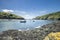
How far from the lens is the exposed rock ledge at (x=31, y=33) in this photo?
2488 mm

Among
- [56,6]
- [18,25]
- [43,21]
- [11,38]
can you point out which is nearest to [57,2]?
[56,6]

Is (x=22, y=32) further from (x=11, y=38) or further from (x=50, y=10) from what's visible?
(x=50, y=10)

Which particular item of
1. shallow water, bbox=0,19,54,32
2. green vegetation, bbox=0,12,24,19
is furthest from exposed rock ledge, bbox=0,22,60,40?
green vegetation, bbox=0,12,24,19

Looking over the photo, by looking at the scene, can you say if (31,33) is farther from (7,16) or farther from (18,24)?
(7,16)

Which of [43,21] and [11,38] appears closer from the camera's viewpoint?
[11,38]

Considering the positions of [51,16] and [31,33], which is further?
[51,16]

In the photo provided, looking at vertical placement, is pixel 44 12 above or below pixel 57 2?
below

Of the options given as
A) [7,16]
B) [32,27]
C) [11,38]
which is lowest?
[11,38]

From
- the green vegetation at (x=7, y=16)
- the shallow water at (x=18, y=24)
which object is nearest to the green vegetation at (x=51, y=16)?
the shallow water at (x=18, y=24)

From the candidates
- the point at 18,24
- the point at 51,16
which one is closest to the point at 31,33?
the point at 18,24

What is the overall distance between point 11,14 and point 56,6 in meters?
1.01

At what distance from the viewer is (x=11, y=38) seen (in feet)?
8.14

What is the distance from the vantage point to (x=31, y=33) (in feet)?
8.43

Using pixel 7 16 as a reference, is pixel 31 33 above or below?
below
